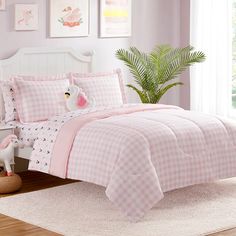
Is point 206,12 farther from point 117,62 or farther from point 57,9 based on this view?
point 57,9

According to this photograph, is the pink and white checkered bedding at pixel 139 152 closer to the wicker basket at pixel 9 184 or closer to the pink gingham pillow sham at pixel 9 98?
the wicker basket at pixel 9 184

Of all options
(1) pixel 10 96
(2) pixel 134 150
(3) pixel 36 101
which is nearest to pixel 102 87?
(3) pixel 36 101

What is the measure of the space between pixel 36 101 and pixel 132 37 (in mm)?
1933

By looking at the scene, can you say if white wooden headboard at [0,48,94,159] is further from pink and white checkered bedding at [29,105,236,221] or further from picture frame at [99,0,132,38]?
pink and white checkered bedding at [29,105,236,221]

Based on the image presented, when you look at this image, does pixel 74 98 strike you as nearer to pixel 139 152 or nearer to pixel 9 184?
pixel 9 184

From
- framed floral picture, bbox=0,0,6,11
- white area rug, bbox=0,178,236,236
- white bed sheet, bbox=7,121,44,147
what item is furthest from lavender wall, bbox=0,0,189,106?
white area rug, bbox=0,178,236,236

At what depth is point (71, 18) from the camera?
24.7ft

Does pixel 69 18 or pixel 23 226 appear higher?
pixel 69 18

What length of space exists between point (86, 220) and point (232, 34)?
3768 mm

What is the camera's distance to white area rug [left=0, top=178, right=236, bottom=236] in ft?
16.4

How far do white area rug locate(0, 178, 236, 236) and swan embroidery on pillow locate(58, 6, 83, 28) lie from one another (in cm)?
190

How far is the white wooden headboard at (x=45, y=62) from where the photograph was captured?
7000 millimetres

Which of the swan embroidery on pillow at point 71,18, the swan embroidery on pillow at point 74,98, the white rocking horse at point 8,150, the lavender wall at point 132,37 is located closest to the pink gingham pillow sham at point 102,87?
the swan embroidery on pillow at point 74,98

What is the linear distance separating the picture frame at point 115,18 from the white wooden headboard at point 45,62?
384mm
